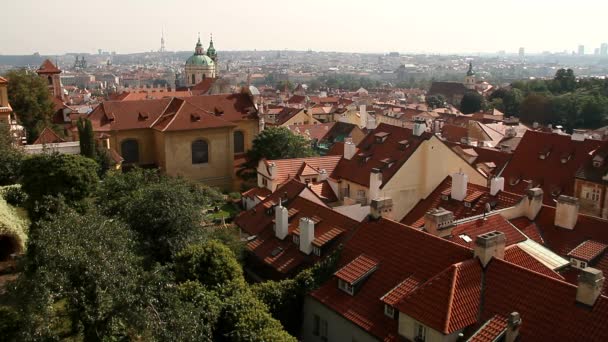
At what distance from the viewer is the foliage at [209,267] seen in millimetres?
23578

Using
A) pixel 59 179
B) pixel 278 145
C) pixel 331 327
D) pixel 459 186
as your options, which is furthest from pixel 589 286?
pixel 278 145

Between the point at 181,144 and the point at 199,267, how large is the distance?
96.1 feet

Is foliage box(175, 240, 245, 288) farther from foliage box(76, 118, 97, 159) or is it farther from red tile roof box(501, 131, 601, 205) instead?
foliage box(76, 118, 97, 159)

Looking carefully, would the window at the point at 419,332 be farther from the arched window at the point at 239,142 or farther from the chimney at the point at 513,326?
the arched window at the point at 239,142

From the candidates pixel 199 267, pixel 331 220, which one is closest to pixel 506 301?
pixel 331 220

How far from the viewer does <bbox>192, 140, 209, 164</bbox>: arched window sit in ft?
173

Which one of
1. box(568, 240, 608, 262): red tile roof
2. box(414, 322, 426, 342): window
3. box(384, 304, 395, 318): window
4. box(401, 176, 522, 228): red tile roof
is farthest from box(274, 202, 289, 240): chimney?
box(568, 240, 608, 262): red tile roof

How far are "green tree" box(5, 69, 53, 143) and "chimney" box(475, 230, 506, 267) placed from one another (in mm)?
49036

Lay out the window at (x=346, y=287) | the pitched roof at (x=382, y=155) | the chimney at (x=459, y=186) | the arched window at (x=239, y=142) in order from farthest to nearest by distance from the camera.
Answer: the arched window at (x=239, y=142) → the pitched roof at (x=382, y=155) → the chimney at (x=459, y=186) → the window at (x=346, y=287)

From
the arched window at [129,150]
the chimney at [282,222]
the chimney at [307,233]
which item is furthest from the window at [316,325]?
the arched window at [129,150]

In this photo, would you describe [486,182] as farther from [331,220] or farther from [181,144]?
[181,144]

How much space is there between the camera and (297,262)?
2559 cm

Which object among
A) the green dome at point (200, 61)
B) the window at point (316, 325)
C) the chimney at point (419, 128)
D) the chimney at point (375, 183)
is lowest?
the window at point (316, 325)

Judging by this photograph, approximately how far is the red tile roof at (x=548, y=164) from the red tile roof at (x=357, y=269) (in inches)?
821
